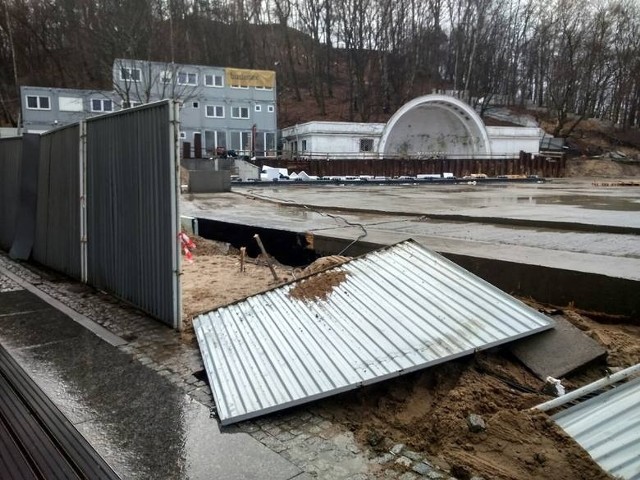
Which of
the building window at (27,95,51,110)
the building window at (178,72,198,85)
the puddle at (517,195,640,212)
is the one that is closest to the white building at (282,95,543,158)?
the building window at (178,72,198,85)

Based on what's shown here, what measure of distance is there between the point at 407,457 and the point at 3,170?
1082 cm

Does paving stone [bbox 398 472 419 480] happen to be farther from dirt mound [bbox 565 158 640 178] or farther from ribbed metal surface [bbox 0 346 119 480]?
dirt mound [bbox 565 158 640 178]

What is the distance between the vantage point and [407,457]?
3.08 meters

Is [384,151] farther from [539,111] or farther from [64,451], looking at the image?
[64,451]

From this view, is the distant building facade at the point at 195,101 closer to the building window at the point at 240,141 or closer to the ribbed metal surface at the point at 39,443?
the building window at the point at 240,141

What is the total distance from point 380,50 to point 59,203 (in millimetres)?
63624

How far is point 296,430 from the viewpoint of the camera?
3.42m

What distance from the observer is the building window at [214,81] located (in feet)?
A: 156

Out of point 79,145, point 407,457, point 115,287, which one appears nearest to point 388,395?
point 407,457

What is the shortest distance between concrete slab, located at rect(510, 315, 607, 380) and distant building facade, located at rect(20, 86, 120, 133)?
43712mm

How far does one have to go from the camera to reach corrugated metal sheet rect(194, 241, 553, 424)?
378 centimetres

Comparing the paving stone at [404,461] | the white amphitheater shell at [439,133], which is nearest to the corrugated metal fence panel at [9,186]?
the paving stone at [404,461]

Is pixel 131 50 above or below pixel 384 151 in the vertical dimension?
above

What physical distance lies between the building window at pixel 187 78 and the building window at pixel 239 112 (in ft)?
13.9
